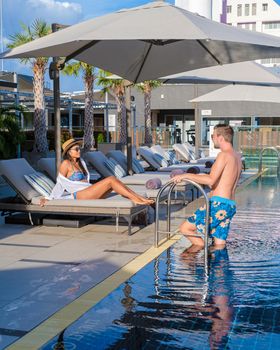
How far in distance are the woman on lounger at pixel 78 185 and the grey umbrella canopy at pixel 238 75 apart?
4.78m

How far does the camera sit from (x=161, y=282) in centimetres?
553

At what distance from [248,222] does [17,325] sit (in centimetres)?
557

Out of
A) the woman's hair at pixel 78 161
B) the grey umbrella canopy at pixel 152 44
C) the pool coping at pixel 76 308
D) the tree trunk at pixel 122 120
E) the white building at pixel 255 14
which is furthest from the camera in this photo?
the white building at pixel 255 14

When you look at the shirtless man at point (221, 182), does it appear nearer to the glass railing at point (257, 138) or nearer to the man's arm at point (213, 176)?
the man's arm at point (213, 176)

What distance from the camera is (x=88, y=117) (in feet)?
84.0

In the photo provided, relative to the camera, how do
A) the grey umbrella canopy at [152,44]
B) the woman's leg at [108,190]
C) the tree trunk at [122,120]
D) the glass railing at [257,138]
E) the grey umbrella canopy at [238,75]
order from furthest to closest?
1. the tree trunk at [122,120]
2. the glass railing at [257,138]
3. the grey umbrella canopy at [238,75]
4. the woman's leg at [108,190]
5. the grey umbrella canopy at [152,44]

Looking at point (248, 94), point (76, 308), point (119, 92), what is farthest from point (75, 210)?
point (119, 92)

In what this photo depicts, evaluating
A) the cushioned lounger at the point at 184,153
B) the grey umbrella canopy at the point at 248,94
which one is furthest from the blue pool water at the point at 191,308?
the cushioned lounger at the point at 184,153

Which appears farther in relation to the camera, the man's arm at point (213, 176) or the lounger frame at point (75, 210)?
the lounger frame at point (75, 210)

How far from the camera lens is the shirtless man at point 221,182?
21.1 ft

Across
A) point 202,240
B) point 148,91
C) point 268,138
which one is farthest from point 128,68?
point 148,91

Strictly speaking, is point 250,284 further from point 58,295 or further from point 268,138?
point 268,138

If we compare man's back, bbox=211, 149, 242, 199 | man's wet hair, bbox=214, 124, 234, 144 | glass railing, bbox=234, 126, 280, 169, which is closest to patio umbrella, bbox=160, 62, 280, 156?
man's wet hair, bbox=214, 124, 234, 144

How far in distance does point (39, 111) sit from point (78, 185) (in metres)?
12.6
